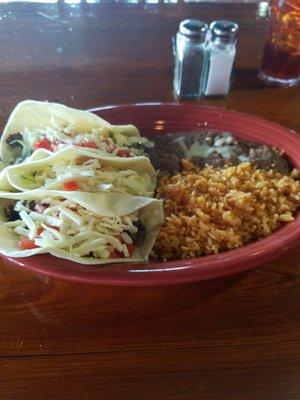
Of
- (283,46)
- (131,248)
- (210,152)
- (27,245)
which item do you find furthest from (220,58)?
(27,245)

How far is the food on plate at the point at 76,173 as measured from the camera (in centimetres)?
100

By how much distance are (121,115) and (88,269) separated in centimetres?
55

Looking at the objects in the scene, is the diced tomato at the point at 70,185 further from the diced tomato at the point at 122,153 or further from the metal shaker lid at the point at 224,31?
the metal shaker lid at the point at 224,31

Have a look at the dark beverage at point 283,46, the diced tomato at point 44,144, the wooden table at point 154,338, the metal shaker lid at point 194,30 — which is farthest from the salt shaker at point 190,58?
the wooden table at point 154,338

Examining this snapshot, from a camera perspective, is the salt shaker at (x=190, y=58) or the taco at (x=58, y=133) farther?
the salt shaker at (x=190, y=58)

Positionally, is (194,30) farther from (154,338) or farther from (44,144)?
(154,338)

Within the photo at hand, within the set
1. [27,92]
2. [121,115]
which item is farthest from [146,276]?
[27,92]

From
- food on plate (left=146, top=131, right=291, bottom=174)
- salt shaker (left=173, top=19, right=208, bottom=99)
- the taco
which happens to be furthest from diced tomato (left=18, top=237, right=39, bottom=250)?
salt shaker (left=173, top=19, right=208, bottom=99)

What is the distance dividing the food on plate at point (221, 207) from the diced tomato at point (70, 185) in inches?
8.1

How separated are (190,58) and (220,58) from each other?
0.30ft

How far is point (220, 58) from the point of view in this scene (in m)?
1.45

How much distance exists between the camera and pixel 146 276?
885mm

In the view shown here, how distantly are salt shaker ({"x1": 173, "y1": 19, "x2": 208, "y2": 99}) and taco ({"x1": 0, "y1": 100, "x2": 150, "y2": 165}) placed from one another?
341 millimetres

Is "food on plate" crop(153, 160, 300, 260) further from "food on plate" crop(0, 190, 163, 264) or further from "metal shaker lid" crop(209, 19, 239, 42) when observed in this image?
"metal shaker lid" crop(209, 19, 239, 42)
